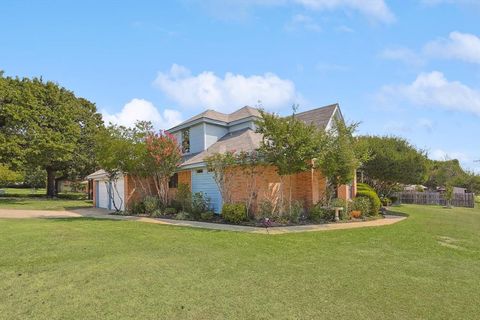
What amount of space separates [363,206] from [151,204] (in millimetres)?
11581

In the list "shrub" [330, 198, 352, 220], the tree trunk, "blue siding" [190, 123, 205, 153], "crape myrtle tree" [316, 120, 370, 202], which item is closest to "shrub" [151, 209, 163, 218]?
"blue siding" [190, 123, 205, 153]

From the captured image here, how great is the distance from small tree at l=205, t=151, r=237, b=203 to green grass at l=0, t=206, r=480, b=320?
506cm

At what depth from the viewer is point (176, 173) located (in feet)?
64.0

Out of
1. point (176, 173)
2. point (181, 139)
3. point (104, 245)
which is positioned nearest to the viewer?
point (104, 245)

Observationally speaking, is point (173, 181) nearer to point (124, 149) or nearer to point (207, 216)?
point (124, 149)

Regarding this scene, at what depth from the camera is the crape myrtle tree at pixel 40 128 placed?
25.9m

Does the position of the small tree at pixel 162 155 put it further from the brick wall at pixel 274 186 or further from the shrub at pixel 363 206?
the shrub at pixel 363 206

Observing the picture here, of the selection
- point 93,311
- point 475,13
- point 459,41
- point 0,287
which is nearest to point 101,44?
point 0,287

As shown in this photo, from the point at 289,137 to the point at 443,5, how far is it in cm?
660

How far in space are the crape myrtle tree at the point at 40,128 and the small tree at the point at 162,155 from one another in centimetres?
1111

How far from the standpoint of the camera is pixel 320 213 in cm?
1450

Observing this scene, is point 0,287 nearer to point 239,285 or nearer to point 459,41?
point 239,285

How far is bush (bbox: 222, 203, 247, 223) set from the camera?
45.8ft

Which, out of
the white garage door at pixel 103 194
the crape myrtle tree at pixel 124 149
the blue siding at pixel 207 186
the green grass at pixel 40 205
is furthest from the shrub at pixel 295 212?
the green grass at pixel 40 205
